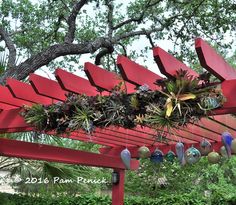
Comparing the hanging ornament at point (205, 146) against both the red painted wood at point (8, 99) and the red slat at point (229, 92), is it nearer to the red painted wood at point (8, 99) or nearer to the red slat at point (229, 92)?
the red slat at point (229, 92)

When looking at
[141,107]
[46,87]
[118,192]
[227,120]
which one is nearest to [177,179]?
[118,192]

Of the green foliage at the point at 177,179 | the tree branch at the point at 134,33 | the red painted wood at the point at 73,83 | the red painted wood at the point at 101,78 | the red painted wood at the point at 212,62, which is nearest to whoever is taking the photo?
the red painted wood at the point at 212,62

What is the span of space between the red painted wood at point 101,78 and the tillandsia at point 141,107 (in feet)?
0.30

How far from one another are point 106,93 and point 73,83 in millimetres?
318

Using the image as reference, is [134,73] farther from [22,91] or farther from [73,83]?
[22,91]

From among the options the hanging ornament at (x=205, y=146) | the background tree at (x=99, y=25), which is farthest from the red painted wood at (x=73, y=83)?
the background tree at (x=99, y=25)

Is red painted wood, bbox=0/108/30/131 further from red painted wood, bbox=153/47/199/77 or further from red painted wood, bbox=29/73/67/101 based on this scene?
red painted wood, bbox=153/47/199/77

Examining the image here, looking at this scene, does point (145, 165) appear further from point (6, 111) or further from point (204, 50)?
point (204, 50)

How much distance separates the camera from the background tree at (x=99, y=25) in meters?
5.46

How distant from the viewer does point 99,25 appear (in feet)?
25.3

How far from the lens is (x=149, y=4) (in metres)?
6.47

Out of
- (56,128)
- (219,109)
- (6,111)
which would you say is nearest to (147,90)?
(219,109)

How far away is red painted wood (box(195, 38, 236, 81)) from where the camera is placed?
244cm

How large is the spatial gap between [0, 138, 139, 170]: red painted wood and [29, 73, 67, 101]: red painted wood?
3.41ft
